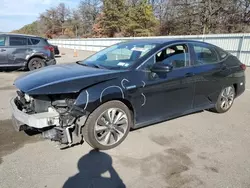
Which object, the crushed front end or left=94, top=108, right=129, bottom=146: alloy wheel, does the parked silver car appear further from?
left=94, top=108, right=129, bottom=146: alloy wheel

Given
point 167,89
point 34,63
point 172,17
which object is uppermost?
point 172,17

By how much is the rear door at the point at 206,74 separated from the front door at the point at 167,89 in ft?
0.60

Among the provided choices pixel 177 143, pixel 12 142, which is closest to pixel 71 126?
pixel 12 142

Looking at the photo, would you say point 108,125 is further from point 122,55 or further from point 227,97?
point 227,97

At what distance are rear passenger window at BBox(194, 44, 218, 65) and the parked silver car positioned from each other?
7.74m

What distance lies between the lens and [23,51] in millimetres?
9797

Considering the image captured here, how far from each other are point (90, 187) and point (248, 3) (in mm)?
33150

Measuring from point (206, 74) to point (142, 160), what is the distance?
2.26m

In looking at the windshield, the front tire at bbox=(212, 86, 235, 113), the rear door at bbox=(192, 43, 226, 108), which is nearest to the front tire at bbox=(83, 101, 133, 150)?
the windshield

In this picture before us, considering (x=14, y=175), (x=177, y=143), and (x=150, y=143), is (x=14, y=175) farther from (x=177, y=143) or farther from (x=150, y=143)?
(x=177, y=143)

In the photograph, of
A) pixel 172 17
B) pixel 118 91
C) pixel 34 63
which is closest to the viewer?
pixel 118 91

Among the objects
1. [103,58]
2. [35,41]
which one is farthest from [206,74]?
[35,41]

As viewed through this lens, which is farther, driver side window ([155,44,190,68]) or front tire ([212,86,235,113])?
front tire ([212,86,235,113])

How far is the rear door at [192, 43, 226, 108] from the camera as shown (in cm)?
425
